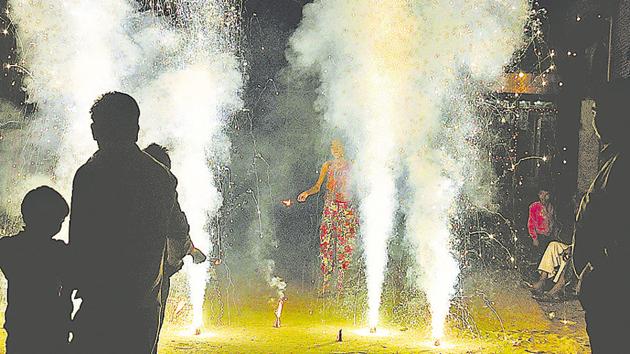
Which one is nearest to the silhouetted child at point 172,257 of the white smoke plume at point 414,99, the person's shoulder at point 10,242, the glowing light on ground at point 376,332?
the person's shoulder at point 10,242

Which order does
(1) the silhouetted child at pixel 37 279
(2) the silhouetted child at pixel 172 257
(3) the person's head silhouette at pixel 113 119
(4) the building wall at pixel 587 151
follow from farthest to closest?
(4) the building wall at pixel 587 151, (2) the silhouetted child at pixel 172 257, (1) the silhouetted child at pixel 37 279, (3) the person's head silhouette at pixel 113 119

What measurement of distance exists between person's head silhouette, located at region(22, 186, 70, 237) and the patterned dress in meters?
6.84

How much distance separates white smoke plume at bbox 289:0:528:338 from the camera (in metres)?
11.0

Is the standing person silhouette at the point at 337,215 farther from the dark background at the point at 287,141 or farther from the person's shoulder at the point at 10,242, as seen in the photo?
the person's shoulder at the point at 10,242

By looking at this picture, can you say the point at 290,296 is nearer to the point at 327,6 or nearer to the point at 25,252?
the point at 327,6

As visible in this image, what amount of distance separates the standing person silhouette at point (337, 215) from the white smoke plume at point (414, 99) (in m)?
0.30

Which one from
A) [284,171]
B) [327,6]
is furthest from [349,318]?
[284,171]

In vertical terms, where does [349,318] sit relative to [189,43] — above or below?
below

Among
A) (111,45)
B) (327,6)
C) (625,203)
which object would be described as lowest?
(625,203)

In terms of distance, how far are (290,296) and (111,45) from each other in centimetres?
517

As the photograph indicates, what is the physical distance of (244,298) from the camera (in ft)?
37.2

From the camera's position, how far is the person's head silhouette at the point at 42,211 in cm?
405

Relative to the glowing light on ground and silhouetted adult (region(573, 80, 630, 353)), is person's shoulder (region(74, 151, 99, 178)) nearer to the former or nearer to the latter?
silhouetted adult (region(573, 80, 630, 353))

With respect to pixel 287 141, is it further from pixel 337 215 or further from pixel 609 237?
pixel 609 237
